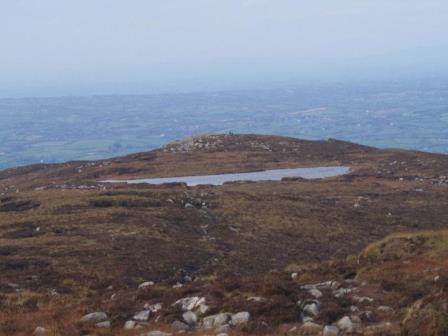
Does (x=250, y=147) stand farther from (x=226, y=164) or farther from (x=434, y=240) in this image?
(x=434, y=240)

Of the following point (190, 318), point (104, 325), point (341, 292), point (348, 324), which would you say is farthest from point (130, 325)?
point (341, 292)

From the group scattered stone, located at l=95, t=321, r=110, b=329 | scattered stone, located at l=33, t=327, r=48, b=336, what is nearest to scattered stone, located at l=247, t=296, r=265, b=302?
scattered stone, located at l=95, t=321, r=110, b=329

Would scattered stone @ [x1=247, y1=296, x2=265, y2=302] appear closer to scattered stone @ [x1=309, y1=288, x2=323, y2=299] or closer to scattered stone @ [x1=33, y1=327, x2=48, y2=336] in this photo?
scattered stone @ [x1=309, y1=288, x2=323, y2=299]

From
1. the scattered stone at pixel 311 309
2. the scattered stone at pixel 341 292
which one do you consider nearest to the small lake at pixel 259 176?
the scattered stone at pixel 341 292

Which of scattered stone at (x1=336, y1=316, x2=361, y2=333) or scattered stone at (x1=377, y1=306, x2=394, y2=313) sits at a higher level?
scattered stone at (x1=336, y1=316, x2=361, y2=333)

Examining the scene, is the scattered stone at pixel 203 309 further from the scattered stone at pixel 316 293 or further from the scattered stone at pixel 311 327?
the scattered stone at pixel 316 293

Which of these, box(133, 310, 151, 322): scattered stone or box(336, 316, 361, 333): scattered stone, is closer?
box(336, 316, 361, 333): scattered stone
